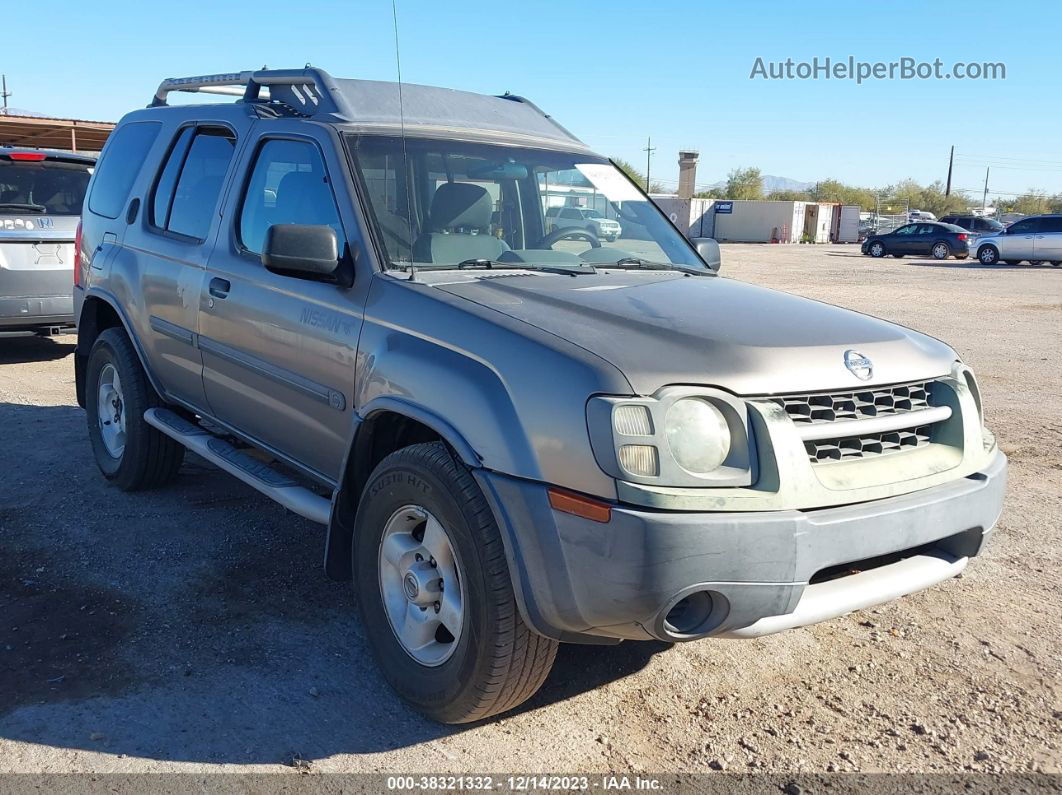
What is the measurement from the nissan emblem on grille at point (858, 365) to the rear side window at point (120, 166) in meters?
4.12

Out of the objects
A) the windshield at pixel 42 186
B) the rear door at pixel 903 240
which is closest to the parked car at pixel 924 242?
Result: the rear door at pixel 903 240

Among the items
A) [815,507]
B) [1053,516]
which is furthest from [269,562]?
[1053,516]

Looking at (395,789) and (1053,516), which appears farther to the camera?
(1053,516)

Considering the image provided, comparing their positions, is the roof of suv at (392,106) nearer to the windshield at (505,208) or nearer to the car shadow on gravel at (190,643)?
the windshield at (505,208)

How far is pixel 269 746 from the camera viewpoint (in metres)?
3.09

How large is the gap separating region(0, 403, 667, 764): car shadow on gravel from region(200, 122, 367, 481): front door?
64 centimetres

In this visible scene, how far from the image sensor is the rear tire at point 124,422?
17.7 feet

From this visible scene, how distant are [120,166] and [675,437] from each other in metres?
4.38

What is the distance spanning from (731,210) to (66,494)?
196ft

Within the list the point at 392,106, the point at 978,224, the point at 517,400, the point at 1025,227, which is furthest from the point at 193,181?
the point at 978,224

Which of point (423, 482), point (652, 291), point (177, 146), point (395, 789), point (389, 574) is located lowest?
point (395, 789)

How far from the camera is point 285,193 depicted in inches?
164

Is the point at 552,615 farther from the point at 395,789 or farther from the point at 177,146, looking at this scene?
the point at 177,146

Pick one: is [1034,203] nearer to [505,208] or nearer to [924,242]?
[924,242]
